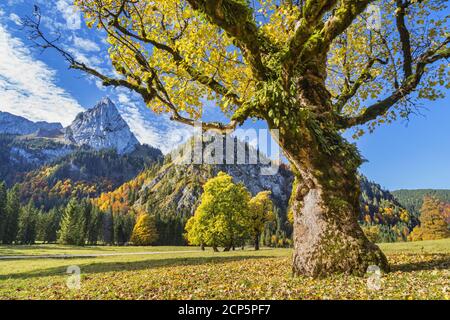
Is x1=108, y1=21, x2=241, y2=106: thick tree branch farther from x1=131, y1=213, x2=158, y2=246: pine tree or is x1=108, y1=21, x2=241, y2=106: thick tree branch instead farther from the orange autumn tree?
x1=131, y1=213, x2=158, y2=246: pine tree

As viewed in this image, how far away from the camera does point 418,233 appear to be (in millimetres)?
72438

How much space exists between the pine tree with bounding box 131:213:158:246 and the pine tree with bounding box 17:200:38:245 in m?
32.2

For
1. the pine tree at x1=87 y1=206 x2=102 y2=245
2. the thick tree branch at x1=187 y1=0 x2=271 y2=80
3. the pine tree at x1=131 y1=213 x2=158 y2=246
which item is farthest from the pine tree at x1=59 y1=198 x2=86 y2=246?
the thick tree branch at x1=187 y1=0 x2=271 y2=80

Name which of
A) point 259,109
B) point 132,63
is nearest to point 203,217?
point 132,63

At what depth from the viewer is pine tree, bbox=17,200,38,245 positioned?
92062 mm

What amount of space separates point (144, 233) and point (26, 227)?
37.6 m

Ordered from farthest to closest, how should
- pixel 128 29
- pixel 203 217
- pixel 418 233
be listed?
pixel 418 233 < pixel 203 217 < pixel 128 29

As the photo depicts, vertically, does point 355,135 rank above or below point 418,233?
above

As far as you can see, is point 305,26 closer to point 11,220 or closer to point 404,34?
point 404,34

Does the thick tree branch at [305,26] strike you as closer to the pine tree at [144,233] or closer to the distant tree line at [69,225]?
the distant tree line at [69,225]

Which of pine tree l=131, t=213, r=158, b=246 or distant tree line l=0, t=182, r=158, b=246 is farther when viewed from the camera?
pine tree l=131, t=213, r=158, b=246

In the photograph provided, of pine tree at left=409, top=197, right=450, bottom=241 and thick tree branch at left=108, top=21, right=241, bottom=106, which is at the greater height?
thick tree branch at left=108, top=21, right=241, bottom=106
